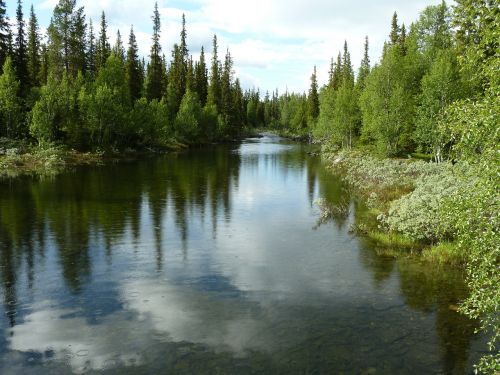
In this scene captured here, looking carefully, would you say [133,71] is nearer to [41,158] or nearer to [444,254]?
[41,158]

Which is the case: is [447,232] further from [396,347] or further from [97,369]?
[97,369]

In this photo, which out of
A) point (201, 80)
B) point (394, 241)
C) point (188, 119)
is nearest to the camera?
point (394, 241)

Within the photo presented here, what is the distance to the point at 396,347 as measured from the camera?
44.7 feet

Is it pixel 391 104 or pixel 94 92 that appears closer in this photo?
pixel 391 104

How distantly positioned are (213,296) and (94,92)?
53599 mm

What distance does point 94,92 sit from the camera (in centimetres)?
6350

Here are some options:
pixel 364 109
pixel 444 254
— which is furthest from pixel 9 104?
pixel 444 254

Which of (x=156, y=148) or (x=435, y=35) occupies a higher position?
(x=435, y=35)

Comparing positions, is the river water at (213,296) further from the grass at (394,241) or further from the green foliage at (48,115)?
the green foliage at (48,115)

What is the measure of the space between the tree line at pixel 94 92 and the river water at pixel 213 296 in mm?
29385

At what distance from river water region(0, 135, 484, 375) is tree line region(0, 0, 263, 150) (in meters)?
29.4

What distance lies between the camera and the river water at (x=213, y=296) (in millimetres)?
12945

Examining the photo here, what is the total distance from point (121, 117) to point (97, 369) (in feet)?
185

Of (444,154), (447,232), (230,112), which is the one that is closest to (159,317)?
(447,232)
